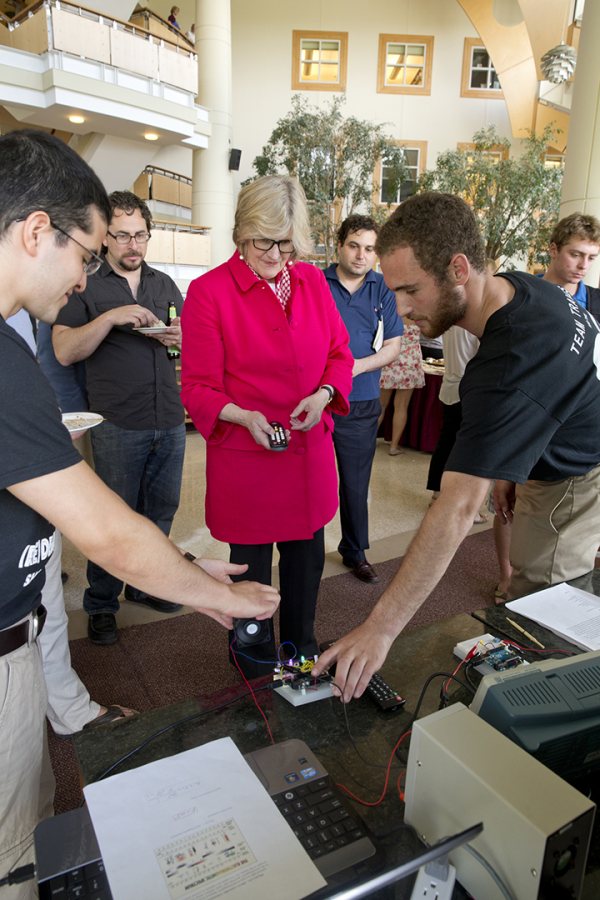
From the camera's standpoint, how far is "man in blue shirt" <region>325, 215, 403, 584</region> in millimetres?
2803

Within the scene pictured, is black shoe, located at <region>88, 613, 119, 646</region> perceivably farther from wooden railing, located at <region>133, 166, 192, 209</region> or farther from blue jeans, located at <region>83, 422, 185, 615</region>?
wooden railing, located at <region>133, 166, 192, 209</region>

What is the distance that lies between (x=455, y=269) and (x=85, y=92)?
833 cm

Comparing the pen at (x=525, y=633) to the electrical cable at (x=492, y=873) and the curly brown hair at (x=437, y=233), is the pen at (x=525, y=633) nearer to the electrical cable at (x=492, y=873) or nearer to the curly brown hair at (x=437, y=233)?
the electrical cable at (x=492, y=873)

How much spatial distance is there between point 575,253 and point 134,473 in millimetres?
2208

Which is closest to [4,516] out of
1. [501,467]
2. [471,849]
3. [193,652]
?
[471,849]

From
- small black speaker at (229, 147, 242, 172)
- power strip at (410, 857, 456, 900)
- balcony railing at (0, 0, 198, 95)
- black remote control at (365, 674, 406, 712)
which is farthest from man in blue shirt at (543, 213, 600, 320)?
small black speaker at (229, 147, 242, 172)

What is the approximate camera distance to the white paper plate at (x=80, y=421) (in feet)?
5.96

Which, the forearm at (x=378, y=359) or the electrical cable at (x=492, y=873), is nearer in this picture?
the electrical cable at (x=492, y=873)

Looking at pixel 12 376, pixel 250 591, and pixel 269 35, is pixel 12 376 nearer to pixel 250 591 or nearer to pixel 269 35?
pixel 250 591

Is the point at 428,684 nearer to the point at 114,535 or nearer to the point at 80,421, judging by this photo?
the point at 114,535

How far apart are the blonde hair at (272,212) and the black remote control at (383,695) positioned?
1.20 metres

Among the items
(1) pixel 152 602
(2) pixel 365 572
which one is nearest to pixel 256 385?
(1) pixel 152 602

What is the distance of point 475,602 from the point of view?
2922mm

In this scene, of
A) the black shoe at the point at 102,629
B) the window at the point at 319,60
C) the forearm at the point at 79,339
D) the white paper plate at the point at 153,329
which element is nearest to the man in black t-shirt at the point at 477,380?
the white paper plate at the point at 153,329
